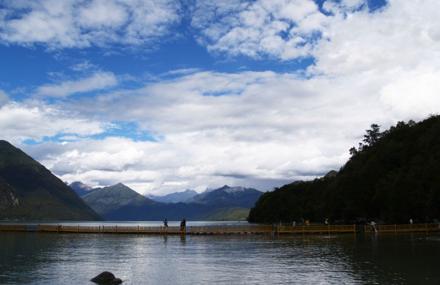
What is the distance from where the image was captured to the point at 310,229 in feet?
319

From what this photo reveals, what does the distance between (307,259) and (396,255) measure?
8330 mm

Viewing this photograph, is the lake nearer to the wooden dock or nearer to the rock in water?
the rock in water

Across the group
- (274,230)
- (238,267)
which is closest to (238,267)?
Answer: (238,267)

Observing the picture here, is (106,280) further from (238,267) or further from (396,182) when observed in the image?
(396,182)

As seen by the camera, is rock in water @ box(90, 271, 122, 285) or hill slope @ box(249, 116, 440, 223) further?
hill slope @ box(249, 116, 440, 223)

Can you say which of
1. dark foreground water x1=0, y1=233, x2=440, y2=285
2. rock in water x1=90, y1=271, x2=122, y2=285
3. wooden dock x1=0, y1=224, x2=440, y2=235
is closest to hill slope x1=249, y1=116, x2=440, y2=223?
wooden dock x1=0, y1=224, x2=440, y2=235

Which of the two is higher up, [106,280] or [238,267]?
[106,280]

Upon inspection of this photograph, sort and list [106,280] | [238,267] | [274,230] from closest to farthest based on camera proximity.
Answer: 1. [106,280]
2. [238,267]
3. [274,230]

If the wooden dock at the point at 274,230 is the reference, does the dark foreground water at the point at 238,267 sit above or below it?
below

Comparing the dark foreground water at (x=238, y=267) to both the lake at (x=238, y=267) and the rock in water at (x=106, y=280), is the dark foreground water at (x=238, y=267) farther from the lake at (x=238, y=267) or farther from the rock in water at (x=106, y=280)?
the rock in water at (x=106, y=280)

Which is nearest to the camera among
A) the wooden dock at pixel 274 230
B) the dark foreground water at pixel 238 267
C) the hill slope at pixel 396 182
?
the dark foreground water at pixel 238 267

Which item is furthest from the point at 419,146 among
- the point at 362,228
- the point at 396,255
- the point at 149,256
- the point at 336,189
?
the point at 149,256

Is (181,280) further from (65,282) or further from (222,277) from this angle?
(65,282)

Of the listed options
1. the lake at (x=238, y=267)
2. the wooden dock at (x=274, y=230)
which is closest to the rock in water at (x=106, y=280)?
the lake at (x=238, y=267)
